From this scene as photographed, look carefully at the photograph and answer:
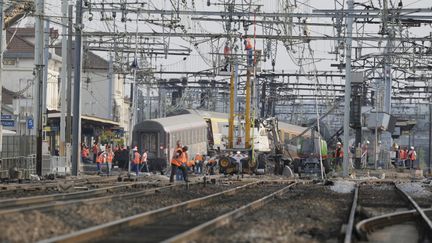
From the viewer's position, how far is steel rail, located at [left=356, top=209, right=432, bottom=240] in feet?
48.1

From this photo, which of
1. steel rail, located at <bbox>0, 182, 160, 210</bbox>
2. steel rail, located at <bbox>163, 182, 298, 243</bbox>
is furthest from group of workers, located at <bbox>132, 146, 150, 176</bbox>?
steel rail, located at <bbox>163, 182, 298, 243</bbox>

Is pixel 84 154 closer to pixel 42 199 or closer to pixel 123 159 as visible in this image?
pixel 123 159

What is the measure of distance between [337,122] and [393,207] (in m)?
106

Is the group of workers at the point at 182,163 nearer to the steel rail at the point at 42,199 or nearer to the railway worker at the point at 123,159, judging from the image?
the railway worker at the point at 123,159

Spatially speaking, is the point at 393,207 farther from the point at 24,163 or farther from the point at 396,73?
the point at 396,73

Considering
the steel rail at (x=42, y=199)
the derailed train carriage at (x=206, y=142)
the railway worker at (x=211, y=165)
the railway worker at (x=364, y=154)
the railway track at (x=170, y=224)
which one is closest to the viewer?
the railway track at (x=170, y=224)

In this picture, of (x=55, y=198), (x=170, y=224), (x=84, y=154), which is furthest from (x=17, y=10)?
(x=170, y=224)

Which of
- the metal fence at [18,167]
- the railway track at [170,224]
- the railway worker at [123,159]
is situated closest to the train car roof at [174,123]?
the railway worker at [123,159]

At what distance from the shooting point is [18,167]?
35656mm

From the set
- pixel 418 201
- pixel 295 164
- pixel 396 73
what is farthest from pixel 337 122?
pixel 418 201

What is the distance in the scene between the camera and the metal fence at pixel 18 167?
3325cm

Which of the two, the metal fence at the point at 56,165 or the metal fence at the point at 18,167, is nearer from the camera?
the metal fence at the point at 18,167

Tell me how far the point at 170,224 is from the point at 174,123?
39699 millimetres

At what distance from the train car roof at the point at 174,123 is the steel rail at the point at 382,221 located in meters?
34.1
